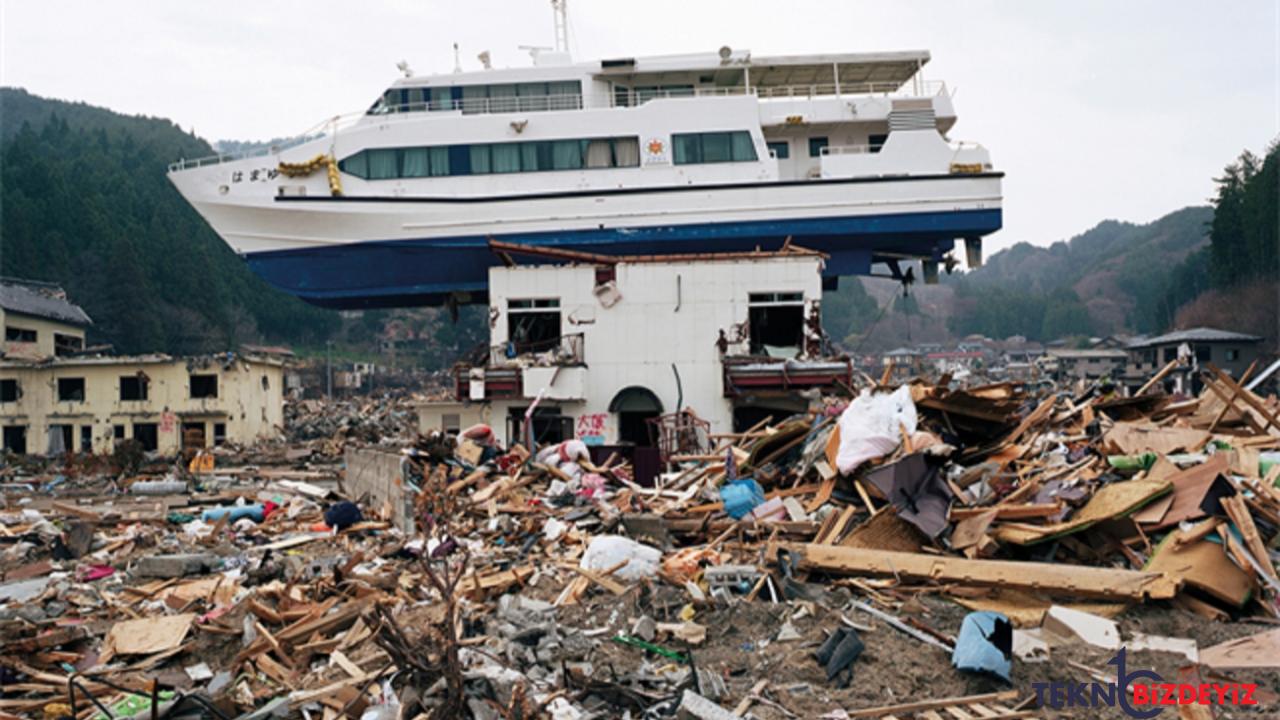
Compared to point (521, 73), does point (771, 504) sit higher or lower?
lower

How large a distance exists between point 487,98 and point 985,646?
22.1 meters

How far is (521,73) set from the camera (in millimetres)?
24047

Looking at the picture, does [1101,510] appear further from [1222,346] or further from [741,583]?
[1222,346]

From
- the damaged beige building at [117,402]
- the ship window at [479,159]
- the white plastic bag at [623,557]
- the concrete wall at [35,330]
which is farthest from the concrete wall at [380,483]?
the concrete wall at [35,330]

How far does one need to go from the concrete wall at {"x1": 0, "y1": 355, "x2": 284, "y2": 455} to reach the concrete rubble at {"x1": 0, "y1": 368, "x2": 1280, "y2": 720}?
17.8m

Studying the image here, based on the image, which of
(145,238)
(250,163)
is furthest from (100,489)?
→ (145,238)

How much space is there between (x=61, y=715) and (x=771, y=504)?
598 centimetres

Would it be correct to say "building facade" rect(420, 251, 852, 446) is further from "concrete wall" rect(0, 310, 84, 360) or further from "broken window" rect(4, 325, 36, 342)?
"broken window" rect(4, 325, 36, 342)

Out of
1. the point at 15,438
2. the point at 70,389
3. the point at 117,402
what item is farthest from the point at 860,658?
the point at 15,438

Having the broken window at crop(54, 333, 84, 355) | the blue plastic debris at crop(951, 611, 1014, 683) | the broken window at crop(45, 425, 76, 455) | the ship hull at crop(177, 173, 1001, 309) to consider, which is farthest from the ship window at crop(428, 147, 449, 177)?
the broken window at crop(54, 333, 84, 355)

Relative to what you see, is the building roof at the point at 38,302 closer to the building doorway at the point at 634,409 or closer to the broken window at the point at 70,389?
the broken window at the point at 70,389

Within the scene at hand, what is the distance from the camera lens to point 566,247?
22391mm

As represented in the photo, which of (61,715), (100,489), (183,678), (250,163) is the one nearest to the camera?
(61,715)

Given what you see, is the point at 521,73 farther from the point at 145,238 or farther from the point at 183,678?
the point at 145,238
